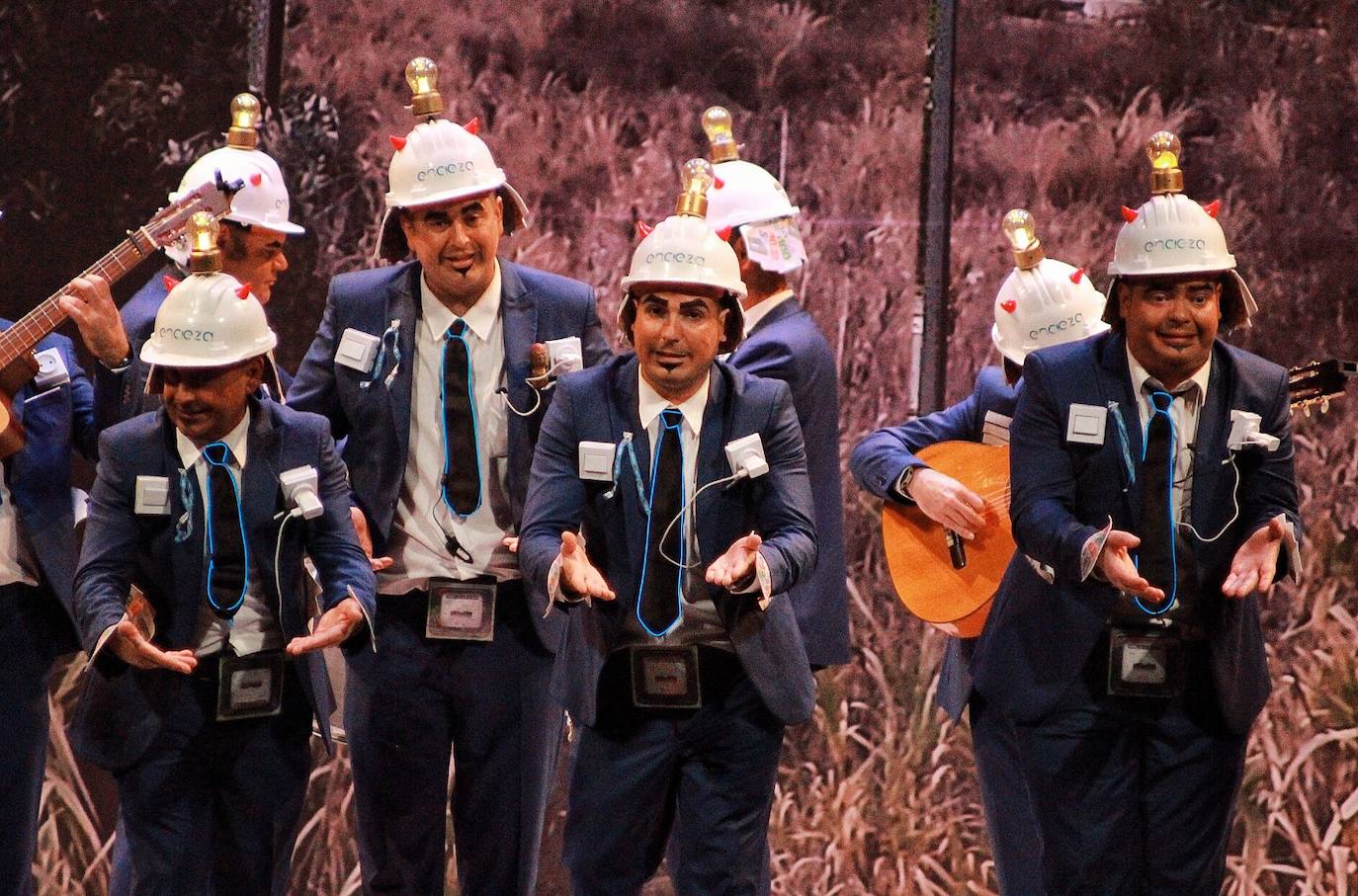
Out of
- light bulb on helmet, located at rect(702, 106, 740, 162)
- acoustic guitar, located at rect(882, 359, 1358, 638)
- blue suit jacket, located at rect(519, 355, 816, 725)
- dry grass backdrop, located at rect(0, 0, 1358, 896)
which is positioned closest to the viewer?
blue suit jacket, located at rect(519, 355, 816, 725)

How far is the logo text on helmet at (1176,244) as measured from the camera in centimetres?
366

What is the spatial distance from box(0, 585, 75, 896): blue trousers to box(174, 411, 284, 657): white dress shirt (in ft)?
2.88

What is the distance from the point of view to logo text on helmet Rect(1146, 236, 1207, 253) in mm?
3660

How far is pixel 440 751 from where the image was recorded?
412 cm

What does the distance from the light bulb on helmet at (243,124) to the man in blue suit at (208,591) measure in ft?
3.77

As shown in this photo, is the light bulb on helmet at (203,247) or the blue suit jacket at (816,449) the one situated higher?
the light bulb on helmet at (203,247)

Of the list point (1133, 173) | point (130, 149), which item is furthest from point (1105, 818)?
→ point (130, 149)

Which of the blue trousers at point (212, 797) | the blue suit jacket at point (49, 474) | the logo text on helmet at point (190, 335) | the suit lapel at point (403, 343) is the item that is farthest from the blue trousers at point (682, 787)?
the blue suit jacket at point (49, 474)

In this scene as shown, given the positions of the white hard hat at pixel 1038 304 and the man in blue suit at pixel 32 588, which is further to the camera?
the white hard hat at pixel 1038 304

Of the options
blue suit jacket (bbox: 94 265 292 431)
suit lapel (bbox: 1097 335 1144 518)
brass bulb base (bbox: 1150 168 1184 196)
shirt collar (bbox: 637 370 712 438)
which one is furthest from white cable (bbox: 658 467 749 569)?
blue suit jacket (bbox: 94 265 292 431)

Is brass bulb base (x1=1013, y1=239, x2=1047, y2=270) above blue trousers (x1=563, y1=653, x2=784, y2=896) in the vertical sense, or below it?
above

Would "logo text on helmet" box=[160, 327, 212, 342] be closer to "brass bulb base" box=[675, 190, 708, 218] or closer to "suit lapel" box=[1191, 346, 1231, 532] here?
"brass bulb base" box=[675, 190, 708, 218]

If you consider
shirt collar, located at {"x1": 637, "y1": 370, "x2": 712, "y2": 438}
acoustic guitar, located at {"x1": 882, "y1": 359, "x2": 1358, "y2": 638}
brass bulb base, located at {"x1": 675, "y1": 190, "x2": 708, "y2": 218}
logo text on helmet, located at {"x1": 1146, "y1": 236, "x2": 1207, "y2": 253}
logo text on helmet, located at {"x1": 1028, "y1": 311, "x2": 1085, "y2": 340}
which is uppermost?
brass bulb base, located at {"x1": 675, "y1": 190, "x2": 708, "y2": 218}

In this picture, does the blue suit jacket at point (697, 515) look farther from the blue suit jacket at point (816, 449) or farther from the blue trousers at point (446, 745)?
the blue suit jacket at point (816, 449)
